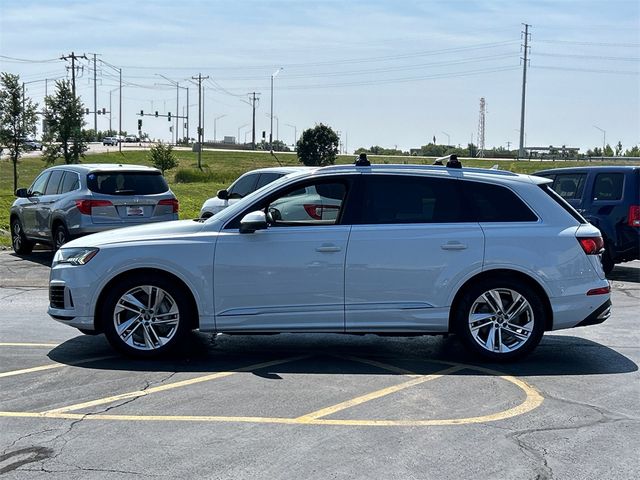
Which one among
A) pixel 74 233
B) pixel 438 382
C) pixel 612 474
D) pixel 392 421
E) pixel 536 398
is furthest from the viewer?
pixel 74 233

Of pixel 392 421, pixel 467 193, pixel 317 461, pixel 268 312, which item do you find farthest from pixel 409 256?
pixel 317 461

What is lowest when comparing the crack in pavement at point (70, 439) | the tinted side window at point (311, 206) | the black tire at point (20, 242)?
the crack in pavement at point (70, 439)

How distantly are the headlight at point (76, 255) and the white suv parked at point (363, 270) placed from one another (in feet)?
0.05

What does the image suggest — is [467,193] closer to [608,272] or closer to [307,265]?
[307,265]

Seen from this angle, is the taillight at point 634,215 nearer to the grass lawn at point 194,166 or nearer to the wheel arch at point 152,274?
the wheel arch at point 152,274

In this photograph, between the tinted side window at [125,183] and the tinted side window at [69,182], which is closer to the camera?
the tinted side window at [125,183]

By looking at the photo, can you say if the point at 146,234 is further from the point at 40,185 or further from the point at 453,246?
the point at 40,185

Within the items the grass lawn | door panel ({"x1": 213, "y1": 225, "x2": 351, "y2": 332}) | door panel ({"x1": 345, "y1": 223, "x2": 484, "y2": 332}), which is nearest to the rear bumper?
door panel ({"x1": 345, "y1": 223, "x2": 484, "y2": 332})

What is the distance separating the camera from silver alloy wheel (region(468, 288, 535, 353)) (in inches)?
283

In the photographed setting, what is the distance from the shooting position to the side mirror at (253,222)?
23.3 feet

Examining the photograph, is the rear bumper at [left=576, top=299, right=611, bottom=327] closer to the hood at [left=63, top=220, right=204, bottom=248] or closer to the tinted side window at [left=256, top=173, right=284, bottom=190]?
the hood at [left=63, top=220, right=204, bottom=248]

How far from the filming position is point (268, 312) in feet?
23.5

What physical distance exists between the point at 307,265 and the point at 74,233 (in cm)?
787

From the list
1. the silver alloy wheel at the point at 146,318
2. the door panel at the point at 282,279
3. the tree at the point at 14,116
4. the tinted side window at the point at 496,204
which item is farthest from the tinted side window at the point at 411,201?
the tree at the point at 14,116
